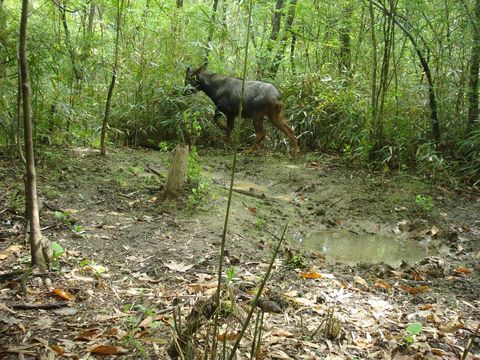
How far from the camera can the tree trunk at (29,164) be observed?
2609 millimetres

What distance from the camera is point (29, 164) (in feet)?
9.14

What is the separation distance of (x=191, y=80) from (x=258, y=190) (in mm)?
2939

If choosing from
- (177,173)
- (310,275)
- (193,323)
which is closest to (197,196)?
(177,173)

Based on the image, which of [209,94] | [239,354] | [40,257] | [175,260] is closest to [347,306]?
[239,354]

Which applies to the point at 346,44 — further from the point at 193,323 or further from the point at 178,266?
the point at 193,323

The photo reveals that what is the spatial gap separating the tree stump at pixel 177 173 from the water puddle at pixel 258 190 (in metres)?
1.23

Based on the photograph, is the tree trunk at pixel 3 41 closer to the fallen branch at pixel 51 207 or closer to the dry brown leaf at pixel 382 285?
the fallen branch at pixel 51 207

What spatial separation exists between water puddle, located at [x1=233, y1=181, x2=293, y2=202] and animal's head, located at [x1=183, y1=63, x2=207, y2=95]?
251 centimetres

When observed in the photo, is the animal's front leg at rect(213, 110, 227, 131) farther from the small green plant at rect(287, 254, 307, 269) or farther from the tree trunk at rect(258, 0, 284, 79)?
the small green plant at rect(287, 254, 307, 269)

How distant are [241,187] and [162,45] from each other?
137 inches

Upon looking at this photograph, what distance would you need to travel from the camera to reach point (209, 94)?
26.2 feet

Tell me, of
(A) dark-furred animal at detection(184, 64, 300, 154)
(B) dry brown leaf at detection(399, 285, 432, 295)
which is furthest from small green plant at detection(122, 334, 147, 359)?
(A) dark-furred animal at detection(184, 64, 300, 154)

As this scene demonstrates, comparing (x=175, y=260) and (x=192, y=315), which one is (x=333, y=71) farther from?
(x=192, y=315)

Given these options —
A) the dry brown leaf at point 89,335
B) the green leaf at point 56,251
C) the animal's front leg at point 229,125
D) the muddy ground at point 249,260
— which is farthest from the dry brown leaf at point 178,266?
the animal's front leg at point 229,125
